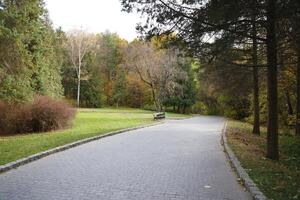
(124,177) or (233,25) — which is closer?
(124,177)

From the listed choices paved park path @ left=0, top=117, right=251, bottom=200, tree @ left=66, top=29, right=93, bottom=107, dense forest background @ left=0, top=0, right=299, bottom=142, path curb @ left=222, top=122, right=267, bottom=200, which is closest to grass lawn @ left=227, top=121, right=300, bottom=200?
path curb @ left=222, top=122, right=267, bottom=200

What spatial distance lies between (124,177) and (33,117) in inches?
546

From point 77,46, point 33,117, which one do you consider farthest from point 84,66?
point 33,117

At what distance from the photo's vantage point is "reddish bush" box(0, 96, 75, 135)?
21.5m

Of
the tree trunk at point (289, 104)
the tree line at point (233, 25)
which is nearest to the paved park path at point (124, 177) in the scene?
the tree line at point (233, 25)

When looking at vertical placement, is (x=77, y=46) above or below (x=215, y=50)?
above

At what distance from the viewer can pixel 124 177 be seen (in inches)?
360

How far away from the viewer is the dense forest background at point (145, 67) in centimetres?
1462

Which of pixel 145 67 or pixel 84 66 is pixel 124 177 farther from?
pixel 84 66

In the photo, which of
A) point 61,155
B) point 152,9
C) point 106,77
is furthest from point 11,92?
point 106,77

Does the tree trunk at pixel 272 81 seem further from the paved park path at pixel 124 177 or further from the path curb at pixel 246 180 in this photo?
the paved park path at pixel 124 177

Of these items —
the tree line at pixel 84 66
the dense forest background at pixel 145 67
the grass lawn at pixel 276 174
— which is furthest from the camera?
the tree line at pixel 84 66

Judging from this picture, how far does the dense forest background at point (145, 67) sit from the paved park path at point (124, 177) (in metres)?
4.01

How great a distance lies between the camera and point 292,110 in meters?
28.7
